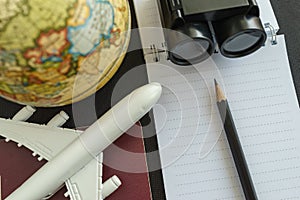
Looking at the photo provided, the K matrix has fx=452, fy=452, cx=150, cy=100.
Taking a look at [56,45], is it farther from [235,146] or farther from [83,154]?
[235,146]

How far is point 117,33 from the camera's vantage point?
0.39 metres

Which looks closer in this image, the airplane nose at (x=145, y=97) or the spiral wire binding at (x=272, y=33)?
the airplane nose at (x=145, y=97)

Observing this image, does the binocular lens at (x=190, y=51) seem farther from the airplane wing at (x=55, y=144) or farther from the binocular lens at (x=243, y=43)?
the airplane wing at (x=55, y=144)

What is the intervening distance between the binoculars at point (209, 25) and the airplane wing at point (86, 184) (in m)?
0.15

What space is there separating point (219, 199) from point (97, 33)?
0.23 metres

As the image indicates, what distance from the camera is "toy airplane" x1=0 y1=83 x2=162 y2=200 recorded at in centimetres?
44

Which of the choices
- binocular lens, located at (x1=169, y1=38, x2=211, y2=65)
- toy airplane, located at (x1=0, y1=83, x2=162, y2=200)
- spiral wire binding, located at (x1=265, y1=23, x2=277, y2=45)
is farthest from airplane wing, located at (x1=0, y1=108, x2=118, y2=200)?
spiral wire binding, located at (x1=265, y1=23, x2=277, y2=45)

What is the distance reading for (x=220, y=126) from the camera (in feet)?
1.69

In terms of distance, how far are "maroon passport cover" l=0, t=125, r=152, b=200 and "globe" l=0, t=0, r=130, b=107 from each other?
10 centimetres

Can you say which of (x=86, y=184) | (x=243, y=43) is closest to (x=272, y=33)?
(x=243, y=43)

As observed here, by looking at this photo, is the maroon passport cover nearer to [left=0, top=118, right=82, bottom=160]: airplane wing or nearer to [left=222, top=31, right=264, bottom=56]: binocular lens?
[left=0, top=118, right=82, bottom=160]: airplane wing

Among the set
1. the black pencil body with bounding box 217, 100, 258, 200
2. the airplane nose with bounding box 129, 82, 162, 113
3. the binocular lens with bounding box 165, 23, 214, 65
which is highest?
the binocular lens with bounding box 165, 23, 214, 65

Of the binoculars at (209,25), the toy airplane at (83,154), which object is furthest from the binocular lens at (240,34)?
the toy airplane at (83,154)

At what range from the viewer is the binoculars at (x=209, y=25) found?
0.47 m
